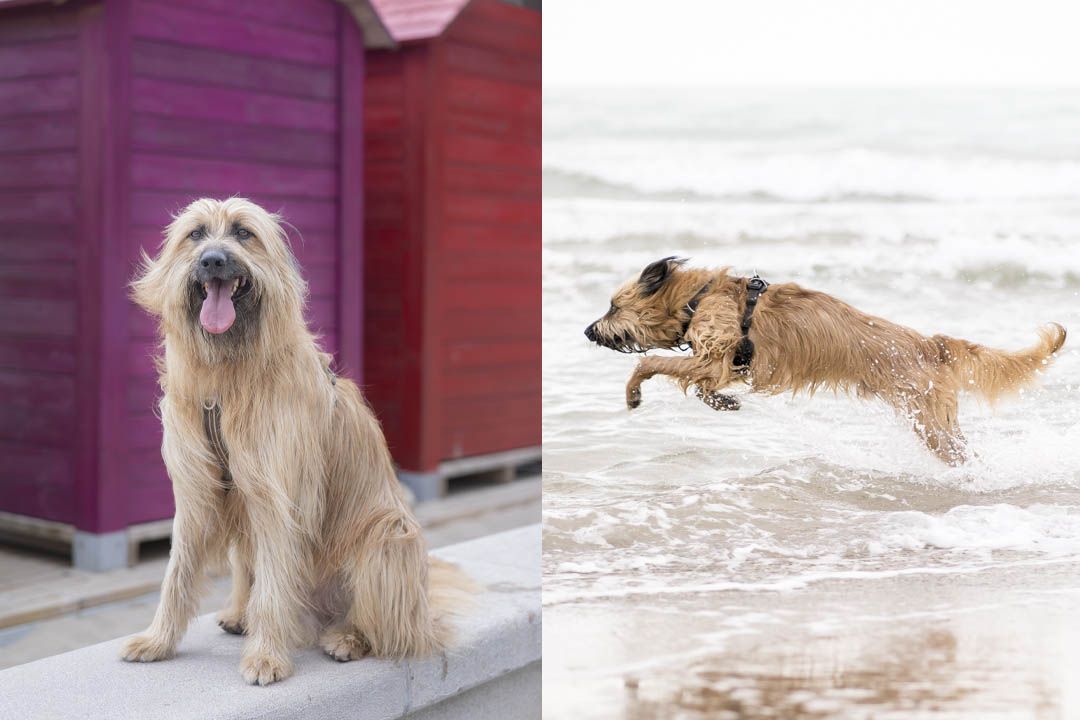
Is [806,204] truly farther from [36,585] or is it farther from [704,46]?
[36,585]

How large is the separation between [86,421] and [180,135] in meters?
1.09

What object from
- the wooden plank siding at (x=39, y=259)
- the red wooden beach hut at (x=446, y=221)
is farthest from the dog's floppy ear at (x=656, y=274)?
the red wooden beach hut at (x=446, y=221)

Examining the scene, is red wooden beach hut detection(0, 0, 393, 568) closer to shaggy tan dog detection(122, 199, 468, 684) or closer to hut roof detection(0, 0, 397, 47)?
hut roof detection(0, 0, 397, 47)

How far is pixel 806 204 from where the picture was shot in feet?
6.72

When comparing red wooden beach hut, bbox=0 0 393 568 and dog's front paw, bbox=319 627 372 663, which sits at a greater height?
red wooden beach hut, bbox=0 0 393 568

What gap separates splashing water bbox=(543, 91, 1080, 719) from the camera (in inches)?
76.0

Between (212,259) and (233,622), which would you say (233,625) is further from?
(212,259)

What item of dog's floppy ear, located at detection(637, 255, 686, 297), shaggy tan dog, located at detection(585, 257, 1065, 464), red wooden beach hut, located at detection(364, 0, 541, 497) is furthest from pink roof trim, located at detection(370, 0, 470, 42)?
shaggy tan dog, located at detection(585, 257, 1065, 464)

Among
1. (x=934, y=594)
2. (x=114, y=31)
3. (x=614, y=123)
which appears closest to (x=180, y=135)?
(x=114, y=31)

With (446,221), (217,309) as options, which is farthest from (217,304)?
(446,221)

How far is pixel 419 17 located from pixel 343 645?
11.8 feet

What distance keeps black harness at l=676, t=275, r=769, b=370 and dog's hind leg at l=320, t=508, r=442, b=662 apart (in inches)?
35.5

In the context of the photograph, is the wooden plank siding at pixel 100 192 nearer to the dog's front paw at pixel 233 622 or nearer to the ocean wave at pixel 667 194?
the dog's front paw at pixel 233 622

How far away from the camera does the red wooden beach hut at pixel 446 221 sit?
5.25 m
